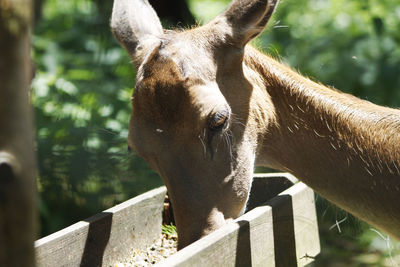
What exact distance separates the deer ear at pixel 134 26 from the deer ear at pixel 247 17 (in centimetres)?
59

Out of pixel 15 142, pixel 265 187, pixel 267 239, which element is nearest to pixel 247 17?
pixel 267 239

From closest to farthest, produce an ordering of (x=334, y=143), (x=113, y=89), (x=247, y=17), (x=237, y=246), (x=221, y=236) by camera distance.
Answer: (x=221, y=236) → (x=237, y=246) → (x=247, y=17) → (x=334, y=143) → (x=113, y=89)

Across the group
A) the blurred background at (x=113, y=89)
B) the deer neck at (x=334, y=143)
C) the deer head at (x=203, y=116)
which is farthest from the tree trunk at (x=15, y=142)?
the deer neck at (x=334, y=143)

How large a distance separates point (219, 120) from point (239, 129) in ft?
1.07

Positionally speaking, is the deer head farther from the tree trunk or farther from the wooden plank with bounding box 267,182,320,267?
the tree trunk

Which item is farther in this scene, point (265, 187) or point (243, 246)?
point (265, 187)

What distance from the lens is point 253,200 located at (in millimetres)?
4852

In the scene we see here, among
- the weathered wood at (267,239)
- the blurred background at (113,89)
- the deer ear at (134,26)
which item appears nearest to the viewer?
the weathered wood at (267,239)

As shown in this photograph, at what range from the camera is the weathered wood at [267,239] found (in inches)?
116

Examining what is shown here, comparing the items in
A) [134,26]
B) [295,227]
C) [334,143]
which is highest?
[134,26]

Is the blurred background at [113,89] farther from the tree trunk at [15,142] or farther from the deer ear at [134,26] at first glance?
the tree trunk at [15,142]

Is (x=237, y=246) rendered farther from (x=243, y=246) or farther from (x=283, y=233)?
(x=283, y=233)

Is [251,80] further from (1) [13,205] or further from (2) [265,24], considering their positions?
(1) [13,205]

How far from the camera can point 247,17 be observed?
3719 mm
